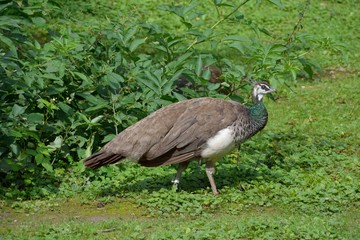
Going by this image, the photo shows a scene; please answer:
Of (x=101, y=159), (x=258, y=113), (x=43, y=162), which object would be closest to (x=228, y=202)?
(x=258, y=113)

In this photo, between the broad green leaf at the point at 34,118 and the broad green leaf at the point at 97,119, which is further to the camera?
the broad green leaf at the point at 97,119

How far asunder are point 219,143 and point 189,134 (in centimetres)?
29

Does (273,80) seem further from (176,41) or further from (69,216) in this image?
(69,216)

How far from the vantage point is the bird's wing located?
7.71 meters

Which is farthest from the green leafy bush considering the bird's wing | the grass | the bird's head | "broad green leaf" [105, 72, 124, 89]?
the bird's wing

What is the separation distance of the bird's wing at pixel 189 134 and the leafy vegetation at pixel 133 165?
35cm

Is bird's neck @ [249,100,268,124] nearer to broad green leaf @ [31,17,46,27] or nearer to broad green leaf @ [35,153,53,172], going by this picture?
broad green leaf @ [35,153,53,172]

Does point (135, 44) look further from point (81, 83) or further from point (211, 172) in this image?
point (211, 172)

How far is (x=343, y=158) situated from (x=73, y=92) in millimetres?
3037

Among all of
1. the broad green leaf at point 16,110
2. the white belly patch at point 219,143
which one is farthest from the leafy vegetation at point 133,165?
the white belly patch at point 219,143

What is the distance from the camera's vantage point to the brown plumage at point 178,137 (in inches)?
303

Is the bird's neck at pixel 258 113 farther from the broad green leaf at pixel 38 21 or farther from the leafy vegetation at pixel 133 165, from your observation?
the broad green leaf at pixel 38 21

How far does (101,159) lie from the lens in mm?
7676

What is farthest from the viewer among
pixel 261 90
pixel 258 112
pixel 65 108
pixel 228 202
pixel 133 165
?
pixel 133 165
